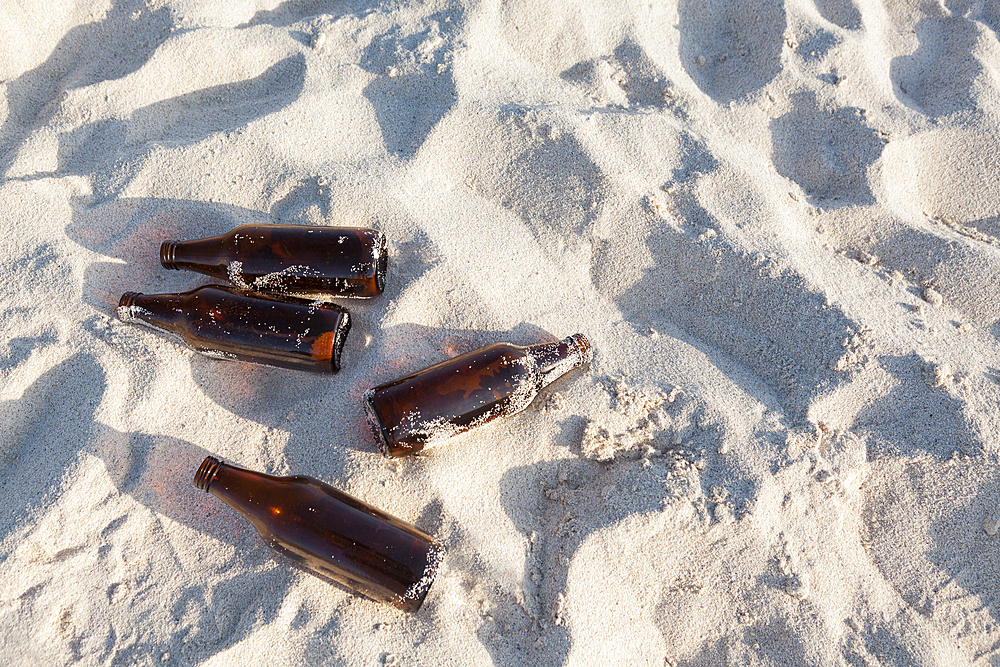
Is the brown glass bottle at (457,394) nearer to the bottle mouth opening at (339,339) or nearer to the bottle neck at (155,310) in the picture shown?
the bottle mouth opening at (339,339)

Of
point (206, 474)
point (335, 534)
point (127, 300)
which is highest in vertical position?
point (127, 300)

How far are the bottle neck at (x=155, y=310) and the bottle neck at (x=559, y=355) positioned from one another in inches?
45.0

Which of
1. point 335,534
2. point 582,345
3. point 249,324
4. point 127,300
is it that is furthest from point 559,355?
point 127,300

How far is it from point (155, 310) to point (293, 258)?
48 cm

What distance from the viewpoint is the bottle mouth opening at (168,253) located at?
6.86 feet

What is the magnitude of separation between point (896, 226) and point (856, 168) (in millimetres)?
273

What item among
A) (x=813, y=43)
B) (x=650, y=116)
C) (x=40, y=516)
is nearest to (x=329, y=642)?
(x=40, y=516)

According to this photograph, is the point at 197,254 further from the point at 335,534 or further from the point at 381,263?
the point at 335,534

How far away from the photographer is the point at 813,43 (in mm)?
2568

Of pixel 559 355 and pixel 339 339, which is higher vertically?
pixel 339 339

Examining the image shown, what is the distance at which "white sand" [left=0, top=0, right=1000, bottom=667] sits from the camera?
69.9 inches

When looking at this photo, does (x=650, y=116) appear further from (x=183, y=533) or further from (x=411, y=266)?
(x=183, y=533)

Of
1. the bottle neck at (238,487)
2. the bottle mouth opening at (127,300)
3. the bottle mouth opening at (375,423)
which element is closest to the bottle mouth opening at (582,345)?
the bottle mouth opening at (375,423)

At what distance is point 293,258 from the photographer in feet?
6.73
